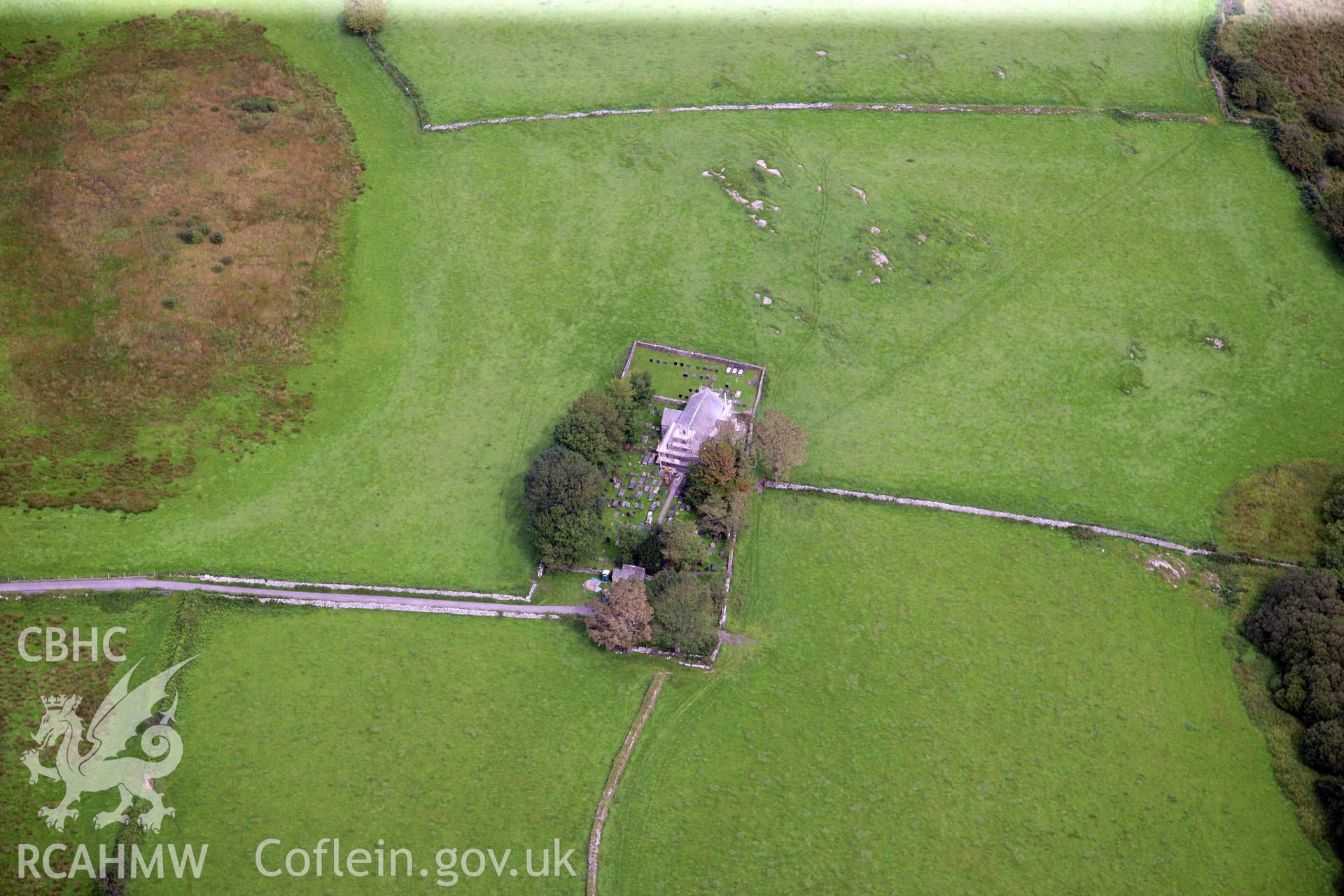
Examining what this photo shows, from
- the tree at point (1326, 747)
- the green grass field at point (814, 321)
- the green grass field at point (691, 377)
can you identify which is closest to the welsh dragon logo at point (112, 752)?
the green grass field at point (814, 321)

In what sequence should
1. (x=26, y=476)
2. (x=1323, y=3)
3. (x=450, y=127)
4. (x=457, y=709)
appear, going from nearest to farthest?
(x=457, y=709)
(x=26, y=476)
(x=450, y=127)
(x=1323, y=3)

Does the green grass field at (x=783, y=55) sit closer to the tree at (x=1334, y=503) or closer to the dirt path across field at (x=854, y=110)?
the dirt path across field at (x=854, y=110)

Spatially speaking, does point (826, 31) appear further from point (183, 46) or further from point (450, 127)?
point (183, 46)

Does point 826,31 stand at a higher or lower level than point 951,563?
higher

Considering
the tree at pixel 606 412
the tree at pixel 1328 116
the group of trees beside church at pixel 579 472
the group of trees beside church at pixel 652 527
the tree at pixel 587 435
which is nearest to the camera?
the group of trees beside church at pixel 652 527

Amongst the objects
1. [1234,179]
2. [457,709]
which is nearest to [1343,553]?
[1234,179]

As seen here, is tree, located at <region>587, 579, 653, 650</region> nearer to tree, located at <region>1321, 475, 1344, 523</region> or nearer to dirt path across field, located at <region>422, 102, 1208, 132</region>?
tree, located at <region>1321, 475, 1344, 523</region>

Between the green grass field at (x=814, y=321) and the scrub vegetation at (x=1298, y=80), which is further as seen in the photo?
the scrub vegetation at (x=1298, y=80)

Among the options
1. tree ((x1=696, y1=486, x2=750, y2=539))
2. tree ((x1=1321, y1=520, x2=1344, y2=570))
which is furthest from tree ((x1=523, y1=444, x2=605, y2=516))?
tree ((x1=1321, y1=520, x2=1344, y2=570))

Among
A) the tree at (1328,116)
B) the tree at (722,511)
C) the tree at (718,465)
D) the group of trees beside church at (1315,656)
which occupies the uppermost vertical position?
the tree at (1328,116)
